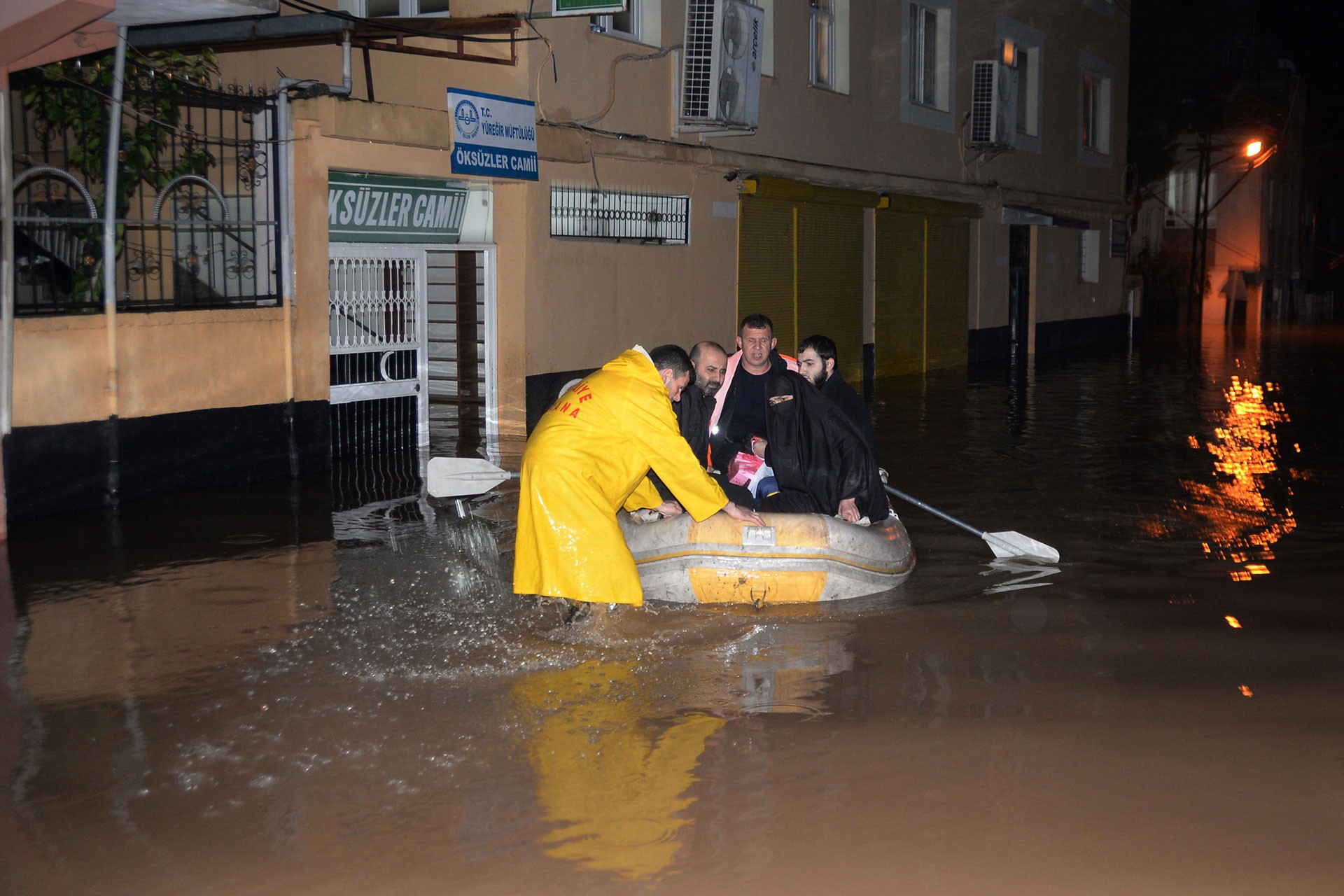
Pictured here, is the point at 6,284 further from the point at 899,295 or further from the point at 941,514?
the point at 899,295

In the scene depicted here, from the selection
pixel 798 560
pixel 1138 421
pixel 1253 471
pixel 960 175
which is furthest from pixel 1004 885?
pixel 960 175

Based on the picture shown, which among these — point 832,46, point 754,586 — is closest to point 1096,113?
point 832,46

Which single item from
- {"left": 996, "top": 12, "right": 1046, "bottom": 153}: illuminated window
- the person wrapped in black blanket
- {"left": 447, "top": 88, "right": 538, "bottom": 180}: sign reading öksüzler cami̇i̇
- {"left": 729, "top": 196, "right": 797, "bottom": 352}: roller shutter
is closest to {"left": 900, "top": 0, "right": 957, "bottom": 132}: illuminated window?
{"left": 996, "top": 12, "right": 1046, "bottom": 153}: illuminated window

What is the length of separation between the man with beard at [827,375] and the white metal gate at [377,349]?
555 centimetres

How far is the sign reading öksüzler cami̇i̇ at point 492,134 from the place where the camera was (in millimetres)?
12508

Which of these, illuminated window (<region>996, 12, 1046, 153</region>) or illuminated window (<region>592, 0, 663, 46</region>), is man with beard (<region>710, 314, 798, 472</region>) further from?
illuminated window (<region>996, 12, 1046, 153</region>)

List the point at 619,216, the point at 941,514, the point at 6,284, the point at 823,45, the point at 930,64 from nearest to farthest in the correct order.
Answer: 1. the point at 941,514
2. the point at 6,284
3. the point at 619,216
4. the point at 823,45
5. the point at 930,64

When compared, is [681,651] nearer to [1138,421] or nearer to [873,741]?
[873,741]

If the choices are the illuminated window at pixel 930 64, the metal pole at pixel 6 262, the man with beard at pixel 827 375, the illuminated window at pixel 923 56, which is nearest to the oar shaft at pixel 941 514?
the man with beard at pixel 827 375

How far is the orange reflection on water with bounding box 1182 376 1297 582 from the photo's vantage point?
904 centimetres

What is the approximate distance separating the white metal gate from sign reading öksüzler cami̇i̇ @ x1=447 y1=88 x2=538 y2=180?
1.18 metres

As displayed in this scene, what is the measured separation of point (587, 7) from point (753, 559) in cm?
693

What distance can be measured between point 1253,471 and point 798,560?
6.94 m

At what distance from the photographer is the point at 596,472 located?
266 inches
